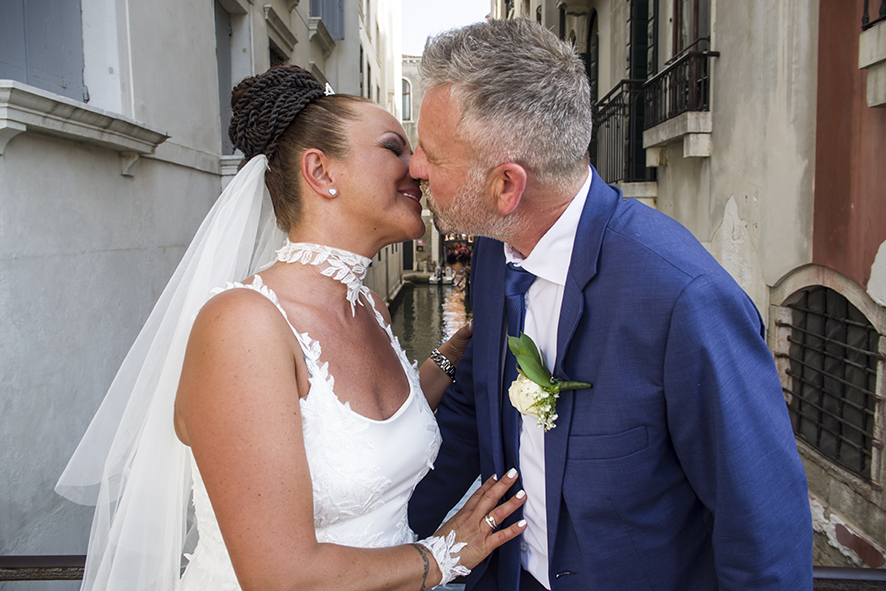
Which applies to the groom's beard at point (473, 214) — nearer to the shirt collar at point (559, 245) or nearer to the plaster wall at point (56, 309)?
the shirt collar at point (559, 245)

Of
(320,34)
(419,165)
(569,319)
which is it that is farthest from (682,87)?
(320,34)

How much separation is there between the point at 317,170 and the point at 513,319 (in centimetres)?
71

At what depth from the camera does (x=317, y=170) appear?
1.72 metres

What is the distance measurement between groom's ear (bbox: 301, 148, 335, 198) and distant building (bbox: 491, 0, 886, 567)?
334cm

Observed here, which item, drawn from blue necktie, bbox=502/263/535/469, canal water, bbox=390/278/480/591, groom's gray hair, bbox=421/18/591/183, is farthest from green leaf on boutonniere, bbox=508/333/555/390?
canal water, bbox=390/278/480/591

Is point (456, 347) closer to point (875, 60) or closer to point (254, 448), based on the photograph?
point (254, 448)

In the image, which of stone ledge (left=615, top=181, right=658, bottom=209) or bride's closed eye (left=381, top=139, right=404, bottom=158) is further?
stone ledge (left=615, top=181, right=658, bottom=209)

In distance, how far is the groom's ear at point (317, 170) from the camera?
5.59 feet

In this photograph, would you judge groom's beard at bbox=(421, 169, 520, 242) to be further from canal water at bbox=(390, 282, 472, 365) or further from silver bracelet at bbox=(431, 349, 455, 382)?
canal water at bbox=(390, 282, 472, 365)

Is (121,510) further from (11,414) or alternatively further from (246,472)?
(11,414)

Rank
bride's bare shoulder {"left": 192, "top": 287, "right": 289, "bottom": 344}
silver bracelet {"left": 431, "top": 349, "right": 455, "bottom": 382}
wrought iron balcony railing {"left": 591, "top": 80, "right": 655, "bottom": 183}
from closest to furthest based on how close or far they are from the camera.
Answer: bride's bare shoulder {"left": 192, "top": 287, "right": 289, "bottom": 344} < silver bracelet {"left": 431, "top": 349, "right": 455, "bottom": 382} < wrought iron balcony railing {"left": 591, "top": 80, "right": 655, "bottom": 183}

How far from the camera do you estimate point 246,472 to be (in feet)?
4.06

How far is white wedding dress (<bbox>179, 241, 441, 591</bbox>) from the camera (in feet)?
→ 4.90

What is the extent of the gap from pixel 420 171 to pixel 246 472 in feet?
2.94
